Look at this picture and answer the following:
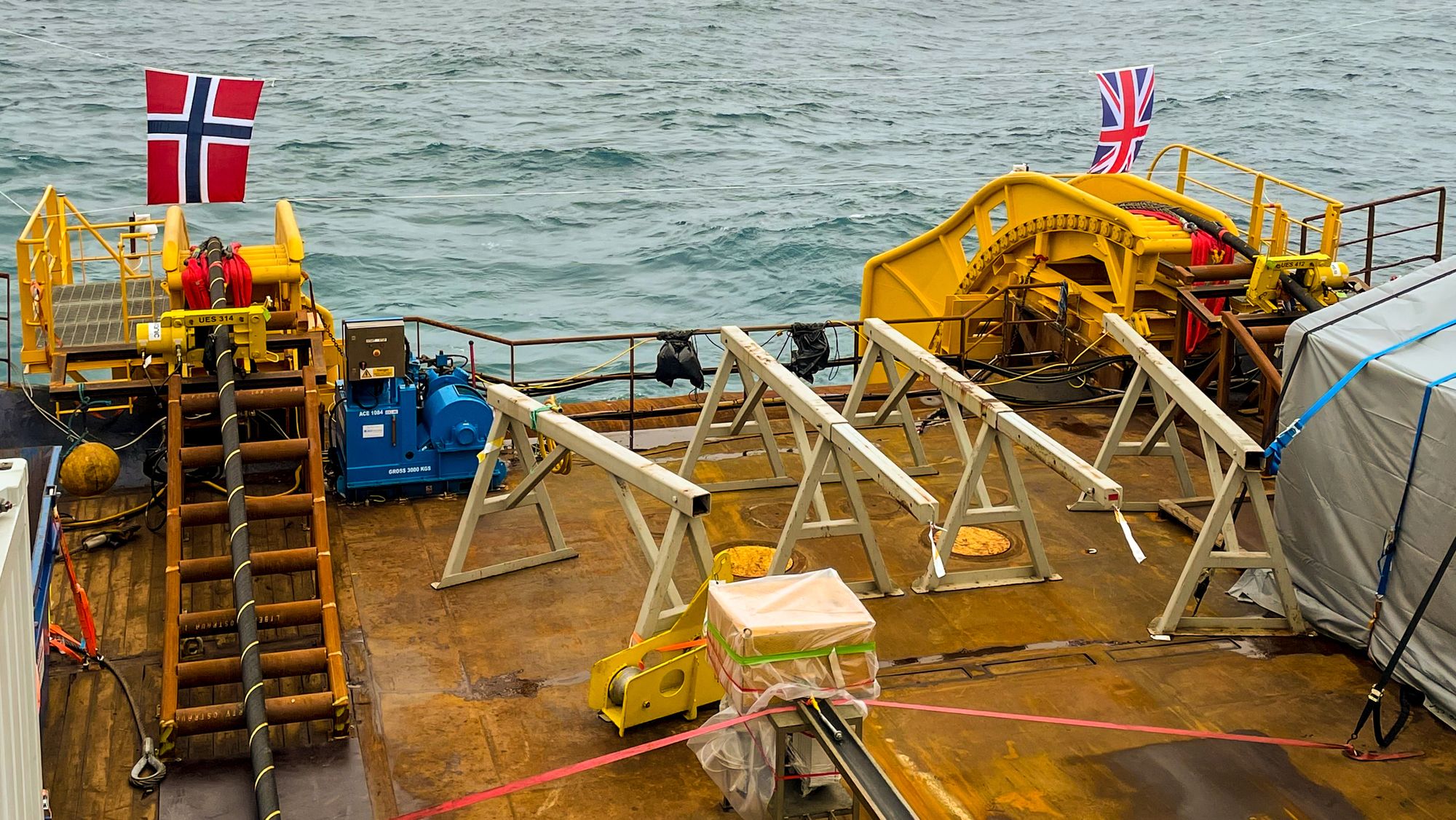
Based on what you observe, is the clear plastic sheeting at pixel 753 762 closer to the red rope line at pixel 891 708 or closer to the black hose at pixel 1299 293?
the red rope line at pixel 891 708

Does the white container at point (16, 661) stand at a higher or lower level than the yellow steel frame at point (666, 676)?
higher

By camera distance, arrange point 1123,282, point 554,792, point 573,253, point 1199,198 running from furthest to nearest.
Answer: point 1199,198, point 573,253, point 1123,282, point 554,792

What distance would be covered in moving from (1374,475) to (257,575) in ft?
25.0

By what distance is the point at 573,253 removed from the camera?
35.8 meters

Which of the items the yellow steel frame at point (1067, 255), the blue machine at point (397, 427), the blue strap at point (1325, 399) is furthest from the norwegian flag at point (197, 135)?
the blue strap at point (1325, 399)

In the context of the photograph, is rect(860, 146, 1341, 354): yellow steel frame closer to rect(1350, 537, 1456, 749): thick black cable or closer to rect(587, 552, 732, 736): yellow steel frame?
rect(1350, 537, 1456, 749): thick black cable

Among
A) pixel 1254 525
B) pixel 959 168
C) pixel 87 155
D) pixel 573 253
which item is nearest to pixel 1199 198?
pixel 959 168

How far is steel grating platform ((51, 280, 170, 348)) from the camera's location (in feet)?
41.2

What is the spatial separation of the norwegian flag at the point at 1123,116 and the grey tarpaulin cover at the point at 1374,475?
25.9 feet

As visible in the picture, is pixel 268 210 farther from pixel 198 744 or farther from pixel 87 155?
pixel 198 744

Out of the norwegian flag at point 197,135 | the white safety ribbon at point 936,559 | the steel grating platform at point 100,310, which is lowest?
the white safety ribbon at point 936,559

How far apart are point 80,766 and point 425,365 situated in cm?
593

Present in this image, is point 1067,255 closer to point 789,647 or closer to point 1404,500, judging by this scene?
point 1404,500

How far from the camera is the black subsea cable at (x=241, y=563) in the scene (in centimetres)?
789
